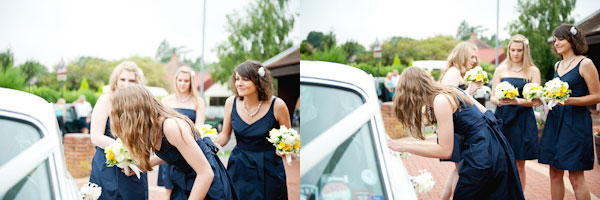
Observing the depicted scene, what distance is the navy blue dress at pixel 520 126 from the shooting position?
1709 mm

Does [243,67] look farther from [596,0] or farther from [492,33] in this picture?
[596,0]

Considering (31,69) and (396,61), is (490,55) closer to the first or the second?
(396,61)

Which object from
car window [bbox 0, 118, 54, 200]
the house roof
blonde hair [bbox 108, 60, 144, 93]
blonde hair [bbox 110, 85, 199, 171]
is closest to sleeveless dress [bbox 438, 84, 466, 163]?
the house roof

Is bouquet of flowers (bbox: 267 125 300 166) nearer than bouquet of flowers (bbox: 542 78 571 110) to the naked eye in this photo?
No

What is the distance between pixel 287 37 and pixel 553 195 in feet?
4.33

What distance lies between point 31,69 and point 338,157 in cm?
132

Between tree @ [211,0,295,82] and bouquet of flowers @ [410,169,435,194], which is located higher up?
tree @ [211,0,295,82]

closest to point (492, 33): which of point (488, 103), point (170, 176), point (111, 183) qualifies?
point (488, 103)

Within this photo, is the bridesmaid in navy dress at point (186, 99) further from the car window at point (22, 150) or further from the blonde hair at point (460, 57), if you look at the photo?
the blonde hair at point (460, 57)

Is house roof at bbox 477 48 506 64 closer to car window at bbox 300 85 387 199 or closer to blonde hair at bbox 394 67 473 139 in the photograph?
blonde hair at bbox 394 67 473 139

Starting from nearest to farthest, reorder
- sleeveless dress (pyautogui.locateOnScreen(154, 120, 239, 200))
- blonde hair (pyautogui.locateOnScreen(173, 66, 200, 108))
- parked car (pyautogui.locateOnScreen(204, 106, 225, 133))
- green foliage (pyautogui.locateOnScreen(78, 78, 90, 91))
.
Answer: sleeveless dress (pyautogui.locateOnScreen(154, 120, 239, 200)), green foliage (pyautogui.locateOnScreen(78, 78, 90, 91)), parked car (pyautogui.locateOnScreen(204, 106, 225, 133)), blonde hair (pyautogui.locateOnScreen(173, 66, 200, 108))

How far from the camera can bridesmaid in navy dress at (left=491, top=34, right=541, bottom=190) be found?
1.67 metres

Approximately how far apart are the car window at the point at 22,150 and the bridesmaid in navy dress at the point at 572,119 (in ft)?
6.44

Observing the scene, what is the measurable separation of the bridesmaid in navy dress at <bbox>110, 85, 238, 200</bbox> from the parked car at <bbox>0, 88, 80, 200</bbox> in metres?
0.23
